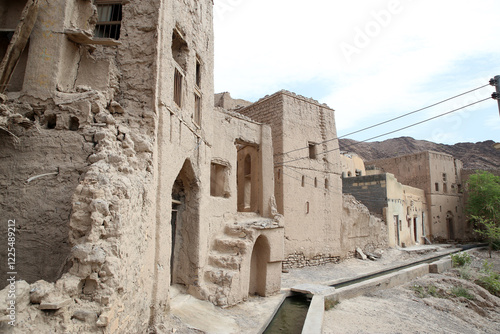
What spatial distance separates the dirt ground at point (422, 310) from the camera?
26.3ft

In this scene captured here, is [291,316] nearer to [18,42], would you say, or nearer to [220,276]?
[220,276]

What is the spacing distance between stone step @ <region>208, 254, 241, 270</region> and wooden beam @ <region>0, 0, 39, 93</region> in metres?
5.94

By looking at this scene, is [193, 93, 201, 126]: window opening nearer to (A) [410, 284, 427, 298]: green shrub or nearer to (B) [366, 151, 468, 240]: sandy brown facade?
(A) [410, 284, 427, 298]: green shrub

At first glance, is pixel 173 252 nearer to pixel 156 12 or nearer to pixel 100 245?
pixel 100 245

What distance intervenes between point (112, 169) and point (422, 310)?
9.37 metres

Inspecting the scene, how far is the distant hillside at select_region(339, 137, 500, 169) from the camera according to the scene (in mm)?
40062

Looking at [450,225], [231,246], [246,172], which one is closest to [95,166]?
[231,246]

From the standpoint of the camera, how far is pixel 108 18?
293 inches

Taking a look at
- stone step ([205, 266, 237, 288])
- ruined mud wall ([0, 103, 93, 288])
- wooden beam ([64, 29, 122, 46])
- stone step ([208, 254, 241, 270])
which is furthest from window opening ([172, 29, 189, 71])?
stone step ([205, 266, 237, 288])

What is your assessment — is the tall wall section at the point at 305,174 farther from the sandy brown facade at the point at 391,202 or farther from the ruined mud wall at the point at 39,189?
the ruined mud wall at the point at 39,189

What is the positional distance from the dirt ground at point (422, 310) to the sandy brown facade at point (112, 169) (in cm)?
299

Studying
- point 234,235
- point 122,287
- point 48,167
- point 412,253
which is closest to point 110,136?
point 48,167

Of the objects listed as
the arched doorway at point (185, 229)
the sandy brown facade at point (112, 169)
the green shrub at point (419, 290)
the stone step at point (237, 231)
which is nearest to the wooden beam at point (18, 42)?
the sandy brown facade at point (112, 169)

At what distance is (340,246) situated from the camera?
1623 cm
